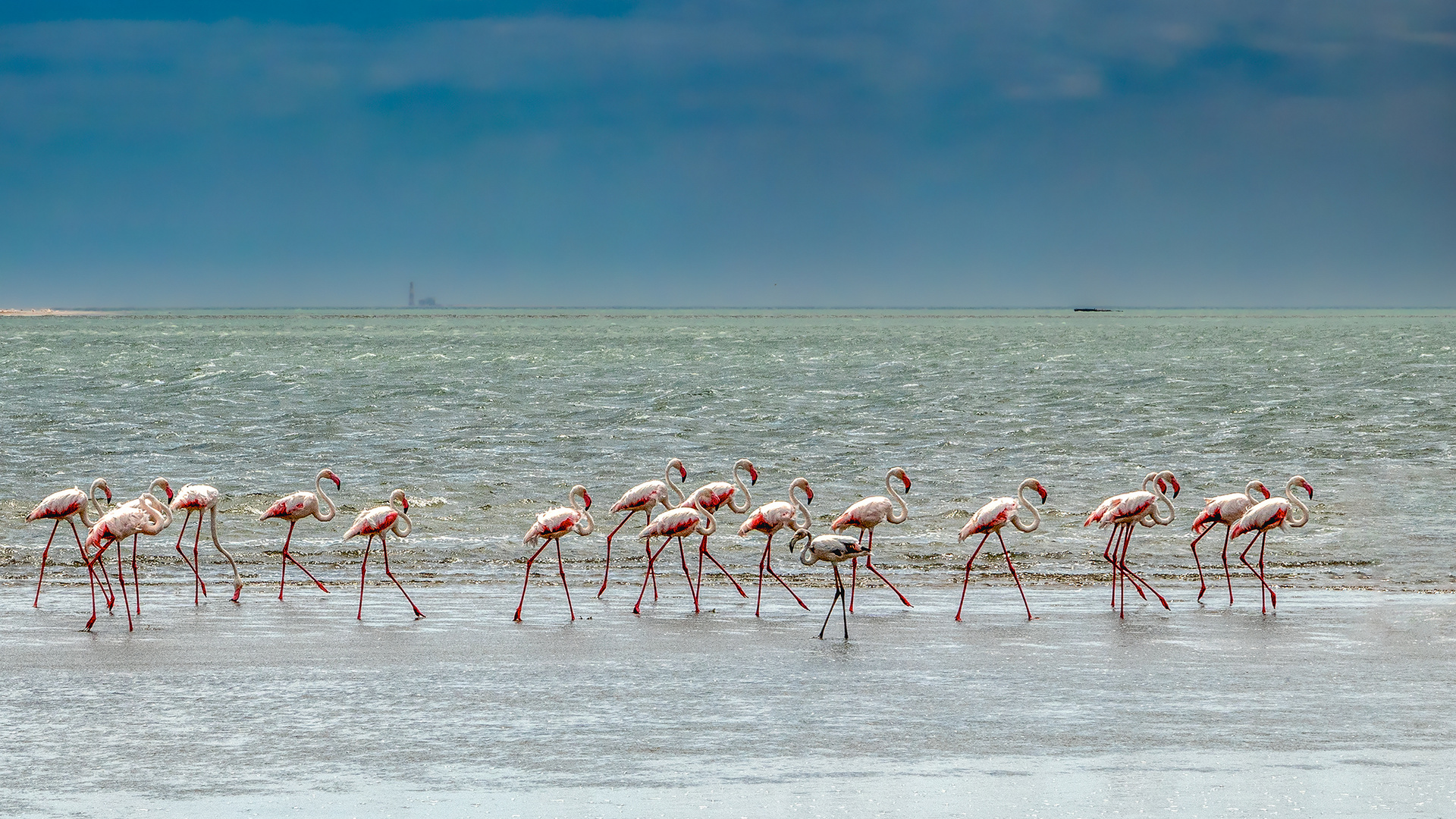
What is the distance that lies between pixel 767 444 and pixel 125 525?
1809 centimetres

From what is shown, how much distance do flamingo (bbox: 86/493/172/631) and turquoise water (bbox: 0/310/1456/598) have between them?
197cm

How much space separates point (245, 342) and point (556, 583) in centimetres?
9114

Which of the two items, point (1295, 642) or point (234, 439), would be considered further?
point (234, 439)

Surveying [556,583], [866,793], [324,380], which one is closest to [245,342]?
[324,380]

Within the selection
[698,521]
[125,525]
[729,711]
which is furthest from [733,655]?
[125,525]

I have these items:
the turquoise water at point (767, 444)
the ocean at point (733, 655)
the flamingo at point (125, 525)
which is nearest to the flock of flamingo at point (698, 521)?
the flamingo at point (125, 525)

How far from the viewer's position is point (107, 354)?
2990 inches

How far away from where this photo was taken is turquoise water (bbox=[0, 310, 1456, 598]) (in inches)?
660

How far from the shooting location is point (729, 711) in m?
9.05

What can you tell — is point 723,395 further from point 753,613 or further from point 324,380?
point 753,613

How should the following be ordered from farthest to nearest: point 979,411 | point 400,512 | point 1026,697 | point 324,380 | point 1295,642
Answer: point 324,380 → point 979,411 → point 400,512 → point 1295,642 → point 1026,697

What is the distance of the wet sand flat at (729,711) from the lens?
7363 millimetres

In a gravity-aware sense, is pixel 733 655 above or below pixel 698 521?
below

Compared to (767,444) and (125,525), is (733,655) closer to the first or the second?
(125,525)
